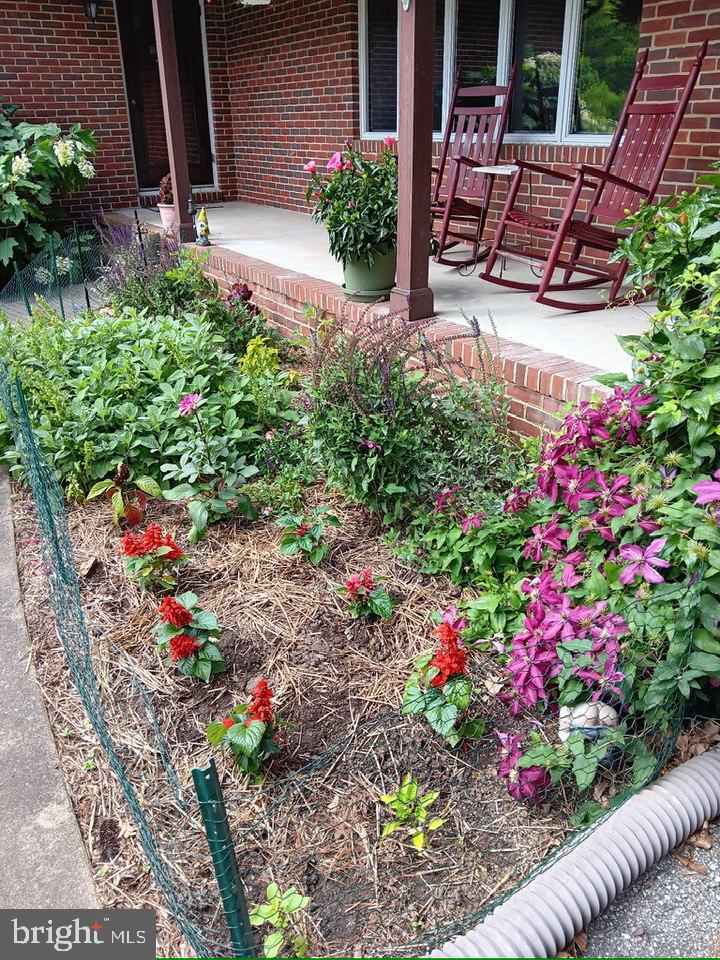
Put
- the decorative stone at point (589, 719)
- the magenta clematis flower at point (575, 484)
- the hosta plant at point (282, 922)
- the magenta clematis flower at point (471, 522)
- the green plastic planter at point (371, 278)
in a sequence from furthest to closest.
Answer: the green plastic planter at point (371, 278) < the magenta clematis flower at point (471, 522) < the magenta clematis flower at point (575, 484) < the decorative stone at point (589, 719) < the hosta plant at point (282, 922)

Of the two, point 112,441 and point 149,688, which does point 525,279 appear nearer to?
point 112,441

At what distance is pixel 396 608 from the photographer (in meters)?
2.48

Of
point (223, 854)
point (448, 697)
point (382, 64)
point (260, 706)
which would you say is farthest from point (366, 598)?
point (382, 64)

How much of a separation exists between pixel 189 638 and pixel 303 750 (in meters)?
0.49

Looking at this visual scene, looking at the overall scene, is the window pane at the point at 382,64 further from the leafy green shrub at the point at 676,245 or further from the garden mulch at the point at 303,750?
the garden mulch at the point at 303,750

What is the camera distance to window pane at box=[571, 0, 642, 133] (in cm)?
418

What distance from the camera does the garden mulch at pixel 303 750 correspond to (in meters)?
1.69

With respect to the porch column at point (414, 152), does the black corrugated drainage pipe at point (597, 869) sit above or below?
below

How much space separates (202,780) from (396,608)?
129 centimetres

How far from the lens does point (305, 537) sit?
271 centimetres

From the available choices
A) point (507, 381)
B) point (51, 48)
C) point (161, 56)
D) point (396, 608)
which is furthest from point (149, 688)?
point (51, 48)

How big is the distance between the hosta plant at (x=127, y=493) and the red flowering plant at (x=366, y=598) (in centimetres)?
109

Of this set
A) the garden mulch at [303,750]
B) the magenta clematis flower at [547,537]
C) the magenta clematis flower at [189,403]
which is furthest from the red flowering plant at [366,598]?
the magenta clematis flower at [189,403]

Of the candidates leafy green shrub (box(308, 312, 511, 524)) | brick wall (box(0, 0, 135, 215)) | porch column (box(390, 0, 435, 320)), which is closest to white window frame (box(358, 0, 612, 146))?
porch column (box(390, 0, 435, 320))
